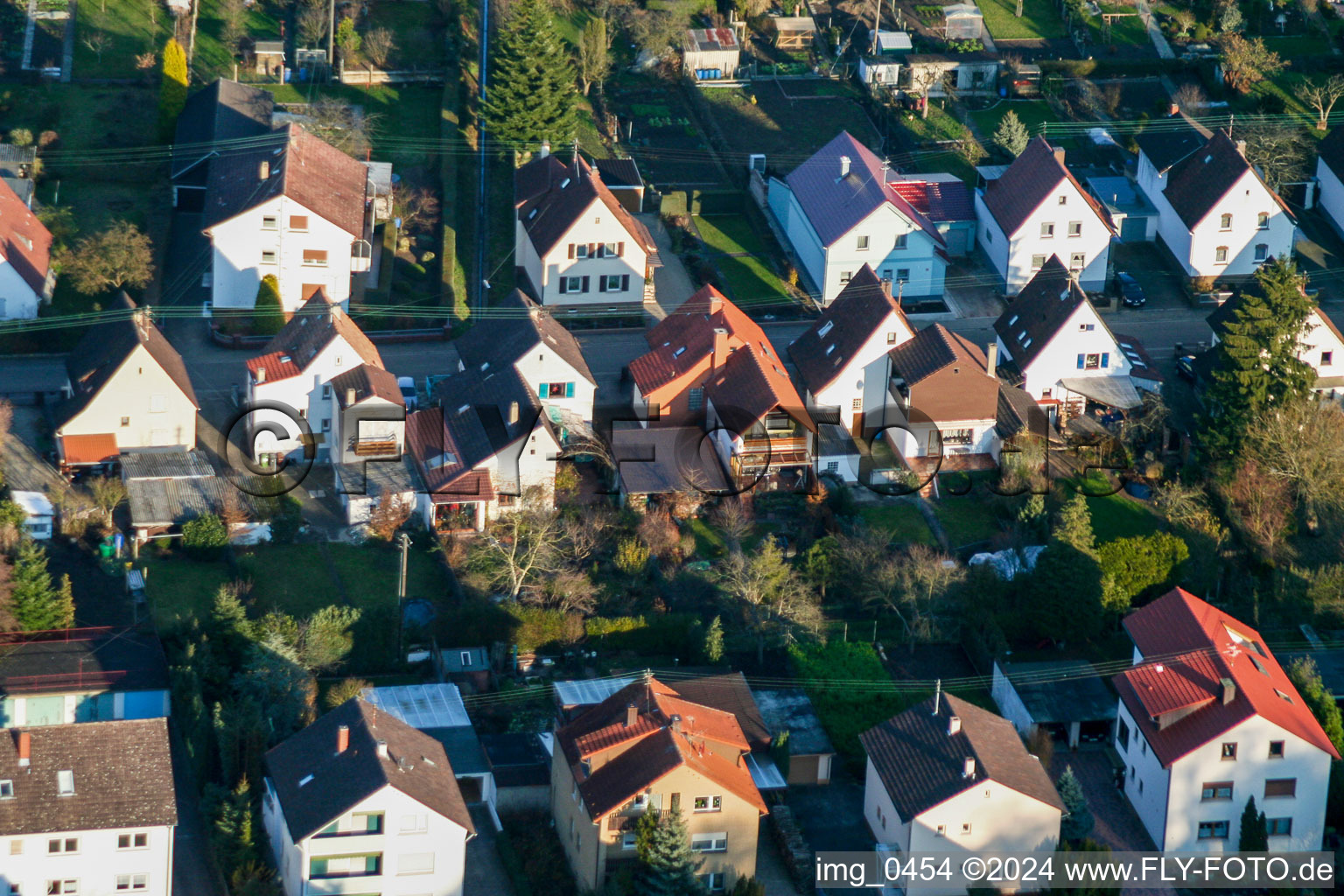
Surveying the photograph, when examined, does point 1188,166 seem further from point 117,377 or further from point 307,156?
point 117,377

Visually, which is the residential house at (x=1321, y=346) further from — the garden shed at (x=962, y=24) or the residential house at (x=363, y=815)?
the residential house at (x=363, y=815)

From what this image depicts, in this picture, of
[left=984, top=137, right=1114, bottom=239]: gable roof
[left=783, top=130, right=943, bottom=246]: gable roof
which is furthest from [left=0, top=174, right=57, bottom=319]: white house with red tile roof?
[left=984, top=137, right=1114, bottom=239]: gable roof

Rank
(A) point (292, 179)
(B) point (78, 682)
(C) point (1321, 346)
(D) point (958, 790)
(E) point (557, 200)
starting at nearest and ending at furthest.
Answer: (D) point (958, 790), (B) point (78, 682), (C) point (1321, 346), (A) point (292, 179), (E) point (557, 200)

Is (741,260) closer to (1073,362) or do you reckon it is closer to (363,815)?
(1073,362)

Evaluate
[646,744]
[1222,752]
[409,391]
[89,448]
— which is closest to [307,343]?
[409,391]

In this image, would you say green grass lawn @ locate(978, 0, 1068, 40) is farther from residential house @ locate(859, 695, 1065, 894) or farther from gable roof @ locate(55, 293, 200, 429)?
residential house @ locate(859, 695, 1065, 894)

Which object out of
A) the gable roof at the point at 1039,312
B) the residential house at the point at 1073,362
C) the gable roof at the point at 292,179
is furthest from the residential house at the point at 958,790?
the gable roof at the point at 292,179
